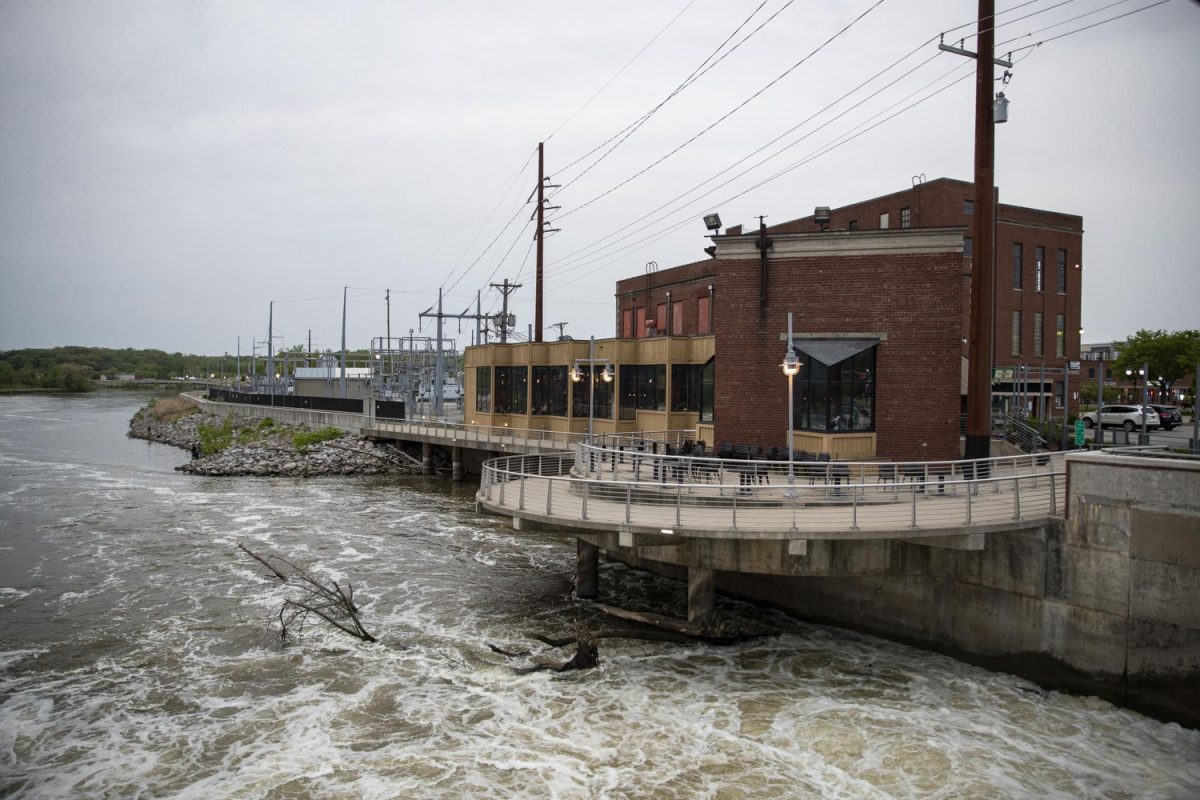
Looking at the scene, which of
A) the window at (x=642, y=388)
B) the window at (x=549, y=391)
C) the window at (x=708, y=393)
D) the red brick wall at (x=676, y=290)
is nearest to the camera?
the window at (x=708, y=393)

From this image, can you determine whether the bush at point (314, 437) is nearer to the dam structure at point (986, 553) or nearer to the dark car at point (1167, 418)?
the dam structure at point (986, 553)

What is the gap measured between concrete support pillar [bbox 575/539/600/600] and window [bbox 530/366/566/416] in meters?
18.2

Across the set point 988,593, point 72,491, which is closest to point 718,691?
point 988,593

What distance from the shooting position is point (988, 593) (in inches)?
602

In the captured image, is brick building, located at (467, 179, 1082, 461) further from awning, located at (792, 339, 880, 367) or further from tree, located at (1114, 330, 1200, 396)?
tree, located at (1114, 330, 1200, 396)

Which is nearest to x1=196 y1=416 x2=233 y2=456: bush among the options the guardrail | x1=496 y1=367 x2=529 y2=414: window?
x1=496 y1=367 x2=529 y2=414: window

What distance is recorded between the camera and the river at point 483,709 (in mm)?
11406

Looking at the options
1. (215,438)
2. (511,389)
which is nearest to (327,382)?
(215,438)

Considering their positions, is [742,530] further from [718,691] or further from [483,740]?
[483,740]

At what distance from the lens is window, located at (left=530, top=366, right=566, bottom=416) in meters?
37.8

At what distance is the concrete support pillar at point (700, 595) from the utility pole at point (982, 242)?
669cm

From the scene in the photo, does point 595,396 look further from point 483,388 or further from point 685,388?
point 483,388

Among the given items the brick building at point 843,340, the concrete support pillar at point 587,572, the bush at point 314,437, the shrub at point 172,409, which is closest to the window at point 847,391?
the brick building at point 843,340

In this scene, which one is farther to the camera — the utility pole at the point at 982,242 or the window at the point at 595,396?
the window at the point at 595,396
